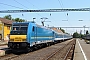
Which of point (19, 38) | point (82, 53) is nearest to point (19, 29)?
point (19, 38)

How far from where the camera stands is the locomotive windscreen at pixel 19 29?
22.2m

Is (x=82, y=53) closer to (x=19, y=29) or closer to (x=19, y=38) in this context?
(x=19, y=38)

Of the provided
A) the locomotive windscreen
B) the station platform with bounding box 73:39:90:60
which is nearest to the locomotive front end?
the locomotive windscreen

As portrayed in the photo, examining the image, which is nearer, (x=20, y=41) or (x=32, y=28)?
(x=20, y=41)

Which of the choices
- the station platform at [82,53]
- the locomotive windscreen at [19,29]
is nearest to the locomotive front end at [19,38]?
the locomotive windscreen at [19,29]

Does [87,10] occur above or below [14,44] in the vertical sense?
above

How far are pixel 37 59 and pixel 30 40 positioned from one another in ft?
15.0

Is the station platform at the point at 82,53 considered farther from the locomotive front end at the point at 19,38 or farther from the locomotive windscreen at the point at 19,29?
the locomotive windscreen at the point at 19,29

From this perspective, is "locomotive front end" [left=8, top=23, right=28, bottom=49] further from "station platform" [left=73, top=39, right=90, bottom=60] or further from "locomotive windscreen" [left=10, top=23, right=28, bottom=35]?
"station platform" [left=73, top=39, right=90, bottom=60]

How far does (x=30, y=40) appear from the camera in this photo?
22391 millimetres

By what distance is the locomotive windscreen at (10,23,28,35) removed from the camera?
22.2m

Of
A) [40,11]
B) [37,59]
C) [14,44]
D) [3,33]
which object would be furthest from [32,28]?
[3,33]

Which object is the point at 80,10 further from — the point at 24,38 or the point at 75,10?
the point at 24,38

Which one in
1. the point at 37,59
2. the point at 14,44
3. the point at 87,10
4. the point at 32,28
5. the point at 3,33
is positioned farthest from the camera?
the point at 3,33
